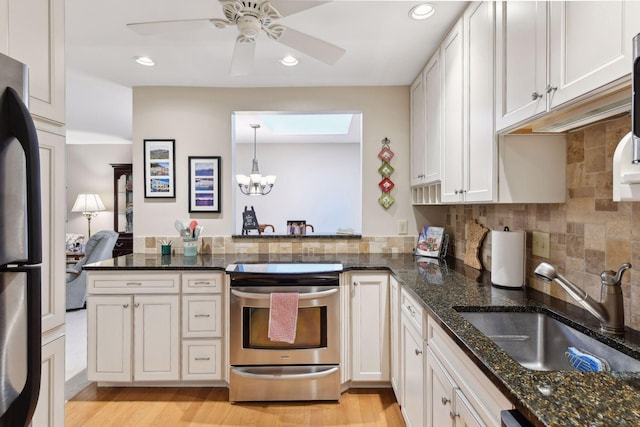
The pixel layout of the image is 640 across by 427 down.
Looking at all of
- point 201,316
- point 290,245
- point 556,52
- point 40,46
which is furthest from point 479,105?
point 201,316

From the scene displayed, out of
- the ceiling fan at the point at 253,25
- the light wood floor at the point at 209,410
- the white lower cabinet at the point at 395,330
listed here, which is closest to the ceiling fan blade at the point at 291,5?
the ceiling fan at the point at 253,25

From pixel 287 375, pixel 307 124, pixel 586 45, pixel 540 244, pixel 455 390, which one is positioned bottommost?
pixel 287 375

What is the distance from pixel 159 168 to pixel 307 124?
2.66 m

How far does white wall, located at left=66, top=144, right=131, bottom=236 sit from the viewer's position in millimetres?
5777

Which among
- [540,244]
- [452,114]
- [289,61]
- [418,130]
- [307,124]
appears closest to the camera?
[540,244]

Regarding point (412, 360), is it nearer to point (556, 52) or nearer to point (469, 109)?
point (469, 109)

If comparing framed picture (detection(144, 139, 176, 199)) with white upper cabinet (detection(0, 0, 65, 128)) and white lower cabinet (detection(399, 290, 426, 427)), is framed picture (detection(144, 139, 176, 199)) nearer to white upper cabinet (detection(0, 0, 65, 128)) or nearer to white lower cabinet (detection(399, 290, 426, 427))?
white upper cabinet (detection(0, 0, 65, 128))

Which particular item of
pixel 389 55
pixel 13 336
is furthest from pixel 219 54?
pixel 13 336

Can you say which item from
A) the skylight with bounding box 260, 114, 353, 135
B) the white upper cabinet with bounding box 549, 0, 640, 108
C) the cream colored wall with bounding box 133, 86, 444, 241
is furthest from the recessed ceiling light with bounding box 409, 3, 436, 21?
the skylight with bounding box 260, 114, 353, 135

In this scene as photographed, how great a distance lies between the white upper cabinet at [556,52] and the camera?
89 cm

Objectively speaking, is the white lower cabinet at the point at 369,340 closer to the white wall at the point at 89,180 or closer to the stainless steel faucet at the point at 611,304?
the stainless steel faucet at the point at 611,304

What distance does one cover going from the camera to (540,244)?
165 cm

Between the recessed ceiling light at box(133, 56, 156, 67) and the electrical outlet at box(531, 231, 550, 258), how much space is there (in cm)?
273

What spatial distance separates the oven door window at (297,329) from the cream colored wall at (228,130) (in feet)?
3.13
